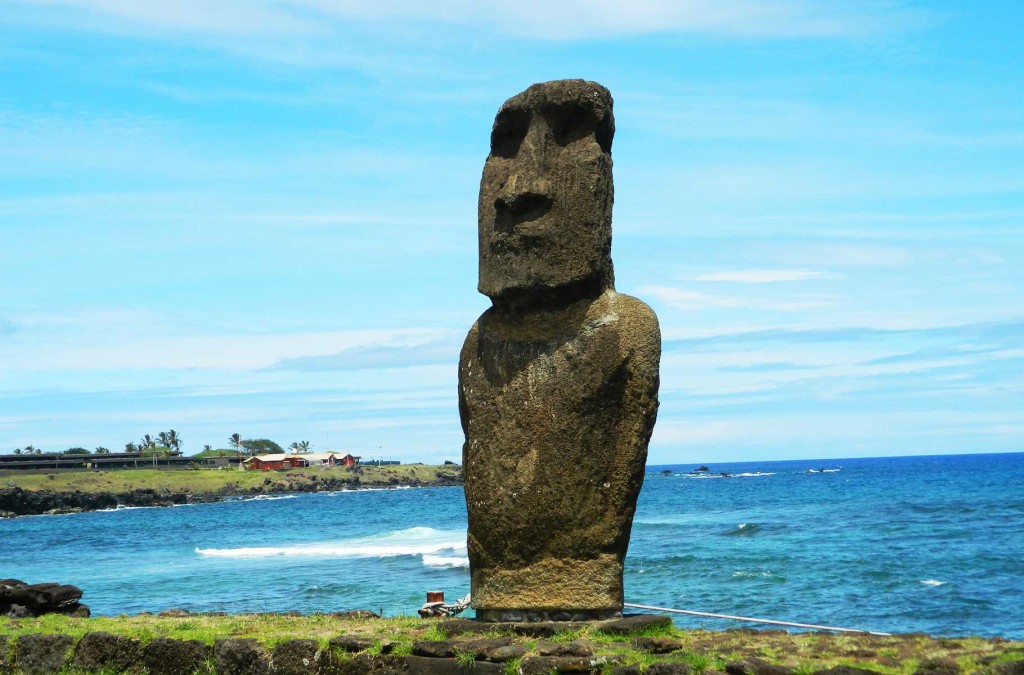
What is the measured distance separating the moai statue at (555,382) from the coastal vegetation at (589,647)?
1.14 feet

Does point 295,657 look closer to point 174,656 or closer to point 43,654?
point 174,656

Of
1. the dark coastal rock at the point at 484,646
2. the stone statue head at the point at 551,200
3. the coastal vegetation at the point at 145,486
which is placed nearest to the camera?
the dark coastal rock at the point at 484,646

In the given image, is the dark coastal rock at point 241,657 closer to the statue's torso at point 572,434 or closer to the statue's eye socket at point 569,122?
the statue's torso at point 572,434

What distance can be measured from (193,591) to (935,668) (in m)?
25.0

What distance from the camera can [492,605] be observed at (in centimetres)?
783

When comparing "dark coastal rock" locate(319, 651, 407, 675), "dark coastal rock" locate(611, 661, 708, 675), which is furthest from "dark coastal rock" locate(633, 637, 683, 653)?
"dark coastal rock" locate(319, 651, 407, 675)

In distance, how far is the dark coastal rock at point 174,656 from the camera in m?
8.02

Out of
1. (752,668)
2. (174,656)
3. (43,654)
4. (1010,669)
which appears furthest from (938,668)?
(43,654)

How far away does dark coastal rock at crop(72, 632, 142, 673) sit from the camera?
8266 mm

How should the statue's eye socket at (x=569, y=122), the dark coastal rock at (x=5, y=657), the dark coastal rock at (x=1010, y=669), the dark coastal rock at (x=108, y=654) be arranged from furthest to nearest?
1. the dark coastal rock at (x=5, y=657)
2. the dark coastal rock at (x=108, y=654)
3. the statue's eye socket at (x=569, y=122)
4. the dark coastal rock at (x=1010, y=669)

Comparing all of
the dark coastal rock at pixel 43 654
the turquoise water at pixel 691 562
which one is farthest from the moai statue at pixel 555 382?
the turquoise water at pixel 691 562

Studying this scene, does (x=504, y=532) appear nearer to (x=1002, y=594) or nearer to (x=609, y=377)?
(x=609, y=377)

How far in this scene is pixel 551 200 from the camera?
773 centimetres

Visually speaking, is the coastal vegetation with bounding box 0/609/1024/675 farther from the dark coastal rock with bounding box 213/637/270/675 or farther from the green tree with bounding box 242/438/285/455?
the green tree with bounding box 242/438/285/455
